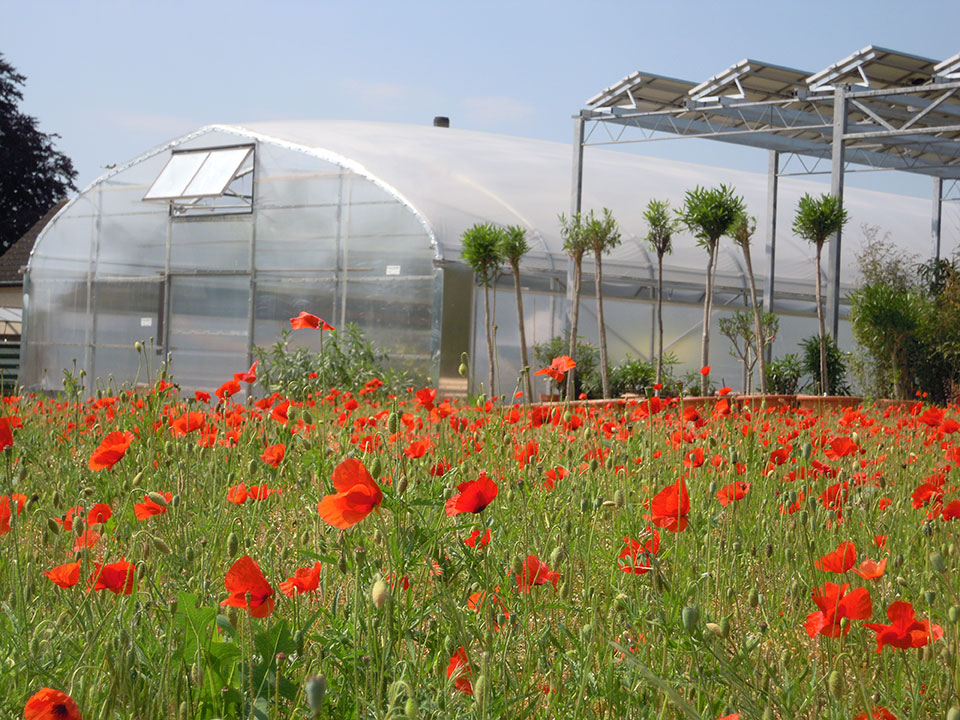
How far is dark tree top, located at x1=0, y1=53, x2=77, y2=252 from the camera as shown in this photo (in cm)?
2598

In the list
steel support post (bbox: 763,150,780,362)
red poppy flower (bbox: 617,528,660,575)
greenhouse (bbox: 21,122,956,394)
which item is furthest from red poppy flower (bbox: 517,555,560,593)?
steel support post (bbox: 763,150,780,362)

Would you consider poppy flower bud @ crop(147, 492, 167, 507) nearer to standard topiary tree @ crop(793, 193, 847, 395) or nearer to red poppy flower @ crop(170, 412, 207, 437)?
red poppy flower @ crop(170, 412, 207, 437)

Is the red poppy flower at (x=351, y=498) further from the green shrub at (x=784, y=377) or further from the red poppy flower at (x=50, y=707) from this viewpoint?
the green shrub at (x=784, y=377)

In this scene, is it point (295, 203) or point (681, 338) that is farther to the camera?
point (681, 338)

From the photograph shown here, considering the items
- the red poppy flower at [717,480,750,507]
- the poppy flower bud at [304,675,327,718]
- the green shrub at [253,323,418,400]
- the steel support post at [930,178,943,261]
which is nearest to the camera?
the poppy flower bud at [304,675,327,718]

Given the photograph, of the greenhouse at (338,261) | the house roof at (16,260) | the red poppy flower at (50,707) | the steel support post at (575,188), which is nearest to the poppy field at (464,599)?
the red poppy flower at (50,707)

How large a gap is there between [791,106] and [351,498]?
14.4 metres

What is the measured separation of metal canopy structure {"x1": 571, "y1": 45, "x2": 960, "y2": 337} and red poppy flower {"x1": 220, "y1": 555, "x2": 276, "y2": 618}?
11.8m

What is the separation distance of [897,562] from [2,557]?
1665 mm

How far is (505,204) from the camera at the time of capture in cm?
1339

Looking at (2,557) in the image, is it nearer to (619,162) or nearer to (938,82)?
(938,82)

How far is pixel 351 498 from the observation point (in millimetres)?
1163

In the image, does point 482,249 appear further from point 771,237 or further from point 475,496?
point 475,496

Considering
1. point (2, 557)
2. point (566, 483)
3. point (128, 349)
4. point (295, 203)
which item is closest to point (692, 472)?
point (566, 483)
